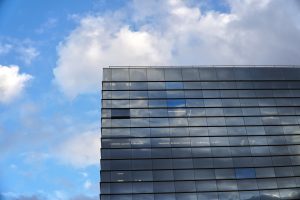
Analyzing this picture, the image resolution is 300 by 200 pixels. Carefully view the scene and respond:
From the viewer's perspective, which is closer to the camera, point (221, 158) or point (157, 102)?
point (221, 158)

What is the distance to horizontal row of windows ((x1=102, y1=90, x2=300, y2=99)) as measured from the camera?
58.8 m

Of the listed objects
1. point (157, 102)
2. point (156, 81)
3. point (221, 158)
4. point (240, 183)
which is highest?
point (156, 81)

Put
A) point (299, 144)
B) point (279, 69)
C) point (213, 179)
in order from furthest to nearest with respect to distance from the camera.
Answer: point (279, 69) → point (299, 144) → point (213, 179)

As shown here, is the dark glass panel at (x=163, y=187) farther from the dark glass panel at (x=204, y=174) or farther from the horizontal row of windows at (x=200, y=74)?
the horizontal row of windows at (x=200, y=74)

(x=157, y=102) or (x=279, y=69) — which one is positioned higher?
(x=279, y=69)

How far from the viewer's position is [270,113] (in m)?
60.2

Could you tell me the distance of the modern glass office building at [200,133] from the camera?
52.3 metres

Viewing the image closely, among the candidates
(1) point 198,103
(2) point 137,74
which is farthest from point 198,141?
(2) point 137,74

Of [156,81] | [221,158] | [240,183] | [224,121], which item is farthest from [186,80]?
[240,183]

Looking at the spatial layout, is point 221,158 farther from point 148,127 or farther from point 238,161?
point 148,127

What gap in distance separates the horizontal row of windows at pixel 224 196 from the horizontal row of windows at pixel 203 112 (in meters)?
12.2

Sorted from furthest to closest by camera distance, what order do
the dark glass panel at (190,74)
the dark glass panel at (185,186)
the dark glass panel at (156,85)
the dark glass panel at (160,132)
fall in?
the dark glass panel at (190,74)
the dark glass panel at (156,85)
the dark glass panel at (160,132)
the dark glass panel at (185,186)

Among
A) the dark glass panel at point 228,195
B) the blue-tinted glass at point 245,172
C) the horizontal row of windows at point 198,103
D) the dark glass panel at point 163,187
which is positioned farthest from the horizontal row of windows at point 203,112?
the dark glass panel at point 228,195

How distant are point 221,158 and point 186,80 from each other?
46.6ft
